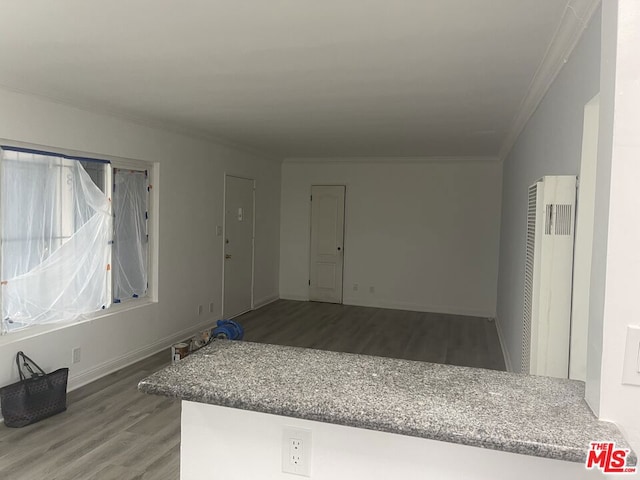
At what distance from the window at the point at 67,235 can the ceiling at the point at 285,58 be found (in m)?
0.62

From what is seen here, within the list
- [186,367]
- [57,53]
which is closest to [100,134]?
[57,53]

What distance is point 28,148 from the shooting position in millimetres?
3621

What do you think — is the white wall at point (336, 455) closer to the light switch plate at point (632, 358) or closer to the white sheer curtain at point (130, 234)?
the light switch plate at point (632, 358)

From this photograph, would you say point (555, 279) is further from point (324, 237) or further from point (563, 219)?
point (324, 237)

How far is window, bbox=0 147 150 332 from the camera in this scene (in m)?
3.54

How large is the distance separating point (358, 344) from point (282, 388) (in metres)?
4.65

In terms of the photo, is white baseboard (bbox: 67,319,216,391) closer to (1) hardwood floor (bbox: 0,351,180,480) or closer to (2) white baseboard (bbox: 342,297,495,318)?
(1) hardwood floor (bbox: 0,351,180,480)

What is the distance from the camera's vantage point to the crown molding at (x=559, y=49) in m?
1.94

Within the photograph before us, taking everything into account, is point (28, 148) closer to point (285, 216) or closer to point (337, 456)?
point (337, 456)

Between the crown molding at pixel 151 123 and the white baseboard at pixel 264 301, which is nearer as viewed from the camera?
the crown molding at pixel 151 123

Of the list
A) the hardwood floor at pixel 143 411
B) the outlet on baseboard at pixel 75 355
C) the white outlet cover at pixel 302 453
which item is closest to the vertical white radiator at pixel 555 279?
the white outlet cover at pixel 302 453

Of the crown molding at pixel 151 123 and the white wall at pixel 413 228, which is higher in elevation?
the crown molding at pixel 151 123

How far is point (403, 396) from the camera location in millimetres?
1236

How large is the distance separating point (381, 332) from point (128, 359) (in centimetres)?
317
